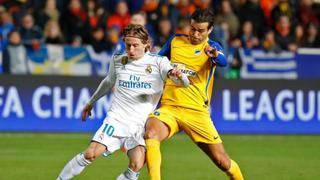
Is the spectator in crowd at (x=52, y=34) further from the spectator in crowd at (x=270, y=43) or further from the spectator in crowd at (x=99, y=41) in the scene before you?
the spectator in crowd at (x=270, y=43)

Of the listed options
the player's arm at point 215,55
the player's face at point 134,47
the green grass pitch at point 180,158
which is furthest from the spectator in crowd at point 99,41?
the player's face at point 134,47

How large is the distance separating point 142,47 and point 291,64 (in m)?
10.2

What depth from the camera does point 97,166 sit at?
40.9ft

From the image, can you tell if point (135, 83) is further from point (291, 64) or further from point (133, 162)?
point (291, 64)

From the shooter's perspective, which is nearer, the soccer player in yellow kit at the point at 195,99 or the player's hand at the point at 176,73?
the player's hand at the point at 176,73

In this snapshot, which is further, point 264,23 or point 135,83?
point 264,23

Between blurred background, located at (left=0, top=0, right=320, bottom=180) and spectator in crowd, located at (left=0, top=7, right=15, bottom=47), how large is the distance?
0.02 m

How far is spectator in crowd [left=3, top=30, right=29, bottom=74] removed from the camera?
16953 mm

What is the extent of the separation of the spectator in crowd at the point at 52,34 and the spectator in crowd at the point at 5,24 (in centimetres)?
74

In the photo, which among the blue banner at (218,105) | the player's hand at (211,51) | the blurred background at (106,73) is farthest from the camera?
the blue banner at (218,105)

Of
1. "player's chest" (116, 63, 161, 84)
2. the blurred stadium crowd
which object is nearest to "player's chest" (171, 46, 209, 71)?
"player's chest" (116, 63, 161, 84)

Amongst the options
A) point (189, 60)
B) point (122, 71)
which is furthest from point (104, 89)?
point (189, 60)

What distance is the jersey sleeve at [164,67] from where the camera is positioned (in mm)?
8945

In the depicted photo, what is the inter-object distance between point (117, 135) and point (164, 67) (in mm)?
851
